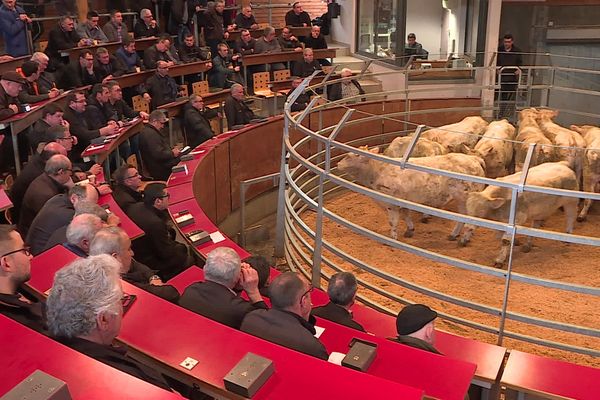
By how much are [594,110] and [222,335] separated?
37.7 ft

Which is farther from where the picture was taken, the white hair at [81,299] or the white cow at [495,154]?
the white cow at [495,154]

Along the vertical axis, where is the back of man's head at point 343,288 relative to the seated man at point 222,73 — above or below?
below

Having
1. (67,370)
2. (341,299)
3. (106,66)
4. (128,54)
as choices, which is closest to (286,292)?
(341,299)

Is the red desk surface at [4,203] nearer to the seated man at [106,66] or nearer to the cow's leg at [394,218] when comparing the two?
the cow's leg at [394,218]

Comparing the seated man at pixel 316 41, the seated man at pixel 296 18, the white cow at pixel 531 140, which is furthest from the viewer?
the seated man at pixel 296 18

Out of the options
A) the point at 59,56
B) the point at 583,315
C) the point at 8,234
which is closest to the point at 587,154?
the point at 583,315

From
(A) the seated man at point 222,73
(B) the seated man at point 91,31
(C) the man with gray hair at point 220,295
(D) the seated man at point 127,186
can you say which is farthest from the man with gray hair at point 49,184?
(A) the seated man at point 222,73

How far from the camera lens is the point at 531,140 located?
30.1 ft

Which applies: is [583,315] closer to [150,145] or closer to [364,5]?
[150,145]

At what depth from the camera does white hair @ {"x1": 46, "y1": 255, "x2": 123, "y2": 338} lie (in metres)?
2.88

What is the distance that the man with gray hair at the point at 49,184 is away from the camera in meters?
6.19

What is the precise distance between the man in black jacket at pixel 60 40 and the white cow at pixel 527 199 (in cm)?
748

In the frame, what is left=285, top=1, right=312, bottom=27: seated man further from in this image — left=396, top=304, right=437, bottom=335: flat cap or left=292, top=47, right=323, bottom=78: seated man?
left=396, top=304, right=437, bottom=335: flat cap

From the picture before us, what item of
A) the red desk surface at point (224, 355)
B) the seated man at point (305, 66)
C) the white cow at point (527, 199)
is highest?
the seated man at point (305, 66)
